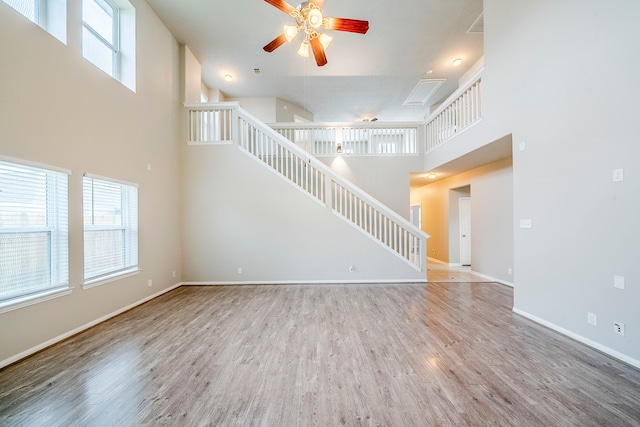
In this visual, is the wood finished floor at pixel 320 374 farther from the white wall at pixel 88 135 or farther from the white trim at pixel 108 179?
the white trim at pixel 108 179

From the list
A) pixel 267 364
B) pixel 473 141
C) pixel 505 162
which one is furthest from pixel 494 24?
pixel 267 364

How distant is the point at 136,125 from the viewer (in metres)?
3.97

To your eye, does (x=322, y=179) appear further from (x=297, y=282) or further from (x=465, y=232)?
(x=465, y=232)

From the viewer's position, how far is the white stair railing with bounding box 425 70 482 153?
4.24 meters

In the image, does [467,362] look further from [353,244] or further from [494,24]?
[494,24]

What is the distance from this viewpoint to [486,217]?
5.50 meters

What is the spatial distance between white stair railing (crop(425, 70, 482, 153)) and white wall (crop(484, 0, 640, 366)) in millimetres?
563

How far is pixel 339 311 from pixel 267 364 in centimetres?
152

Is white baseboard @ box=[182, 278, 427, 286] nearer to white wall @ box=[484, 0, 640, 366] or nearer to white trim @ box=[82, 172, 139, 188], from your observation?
white wall @ box=[484, 0, 640, 366]

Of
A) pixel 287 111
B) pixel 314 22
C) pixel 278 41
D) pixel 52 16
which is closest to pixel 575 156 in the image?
→ pixel 314 22

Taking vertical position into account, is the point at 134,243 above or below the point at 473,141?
below

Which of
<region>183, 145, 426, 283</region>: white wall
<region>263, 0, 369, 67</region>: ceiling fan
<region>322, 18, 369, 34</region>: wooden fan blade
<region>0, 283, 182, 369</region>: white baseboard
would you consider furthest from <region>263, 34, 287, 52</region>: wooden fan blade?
<region>0, 283, 182, 369</region>: white baseboard

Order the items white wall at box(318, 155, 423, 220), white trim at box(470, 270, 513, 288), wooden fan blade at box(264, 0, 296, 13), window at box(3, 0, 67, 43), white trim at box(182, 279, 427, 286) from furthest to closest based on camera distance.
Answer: white wall at box(318, 155, 423, 220) → white trim at box(182, 279, 427, 286) → white trim at box(470, 270, 513, 288) → wooden fan blade at box(264, 0, 296, 13) → window at box(3, 0, 67, 43)

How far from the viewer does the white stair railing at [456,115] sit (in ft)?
13.9
